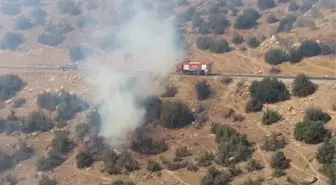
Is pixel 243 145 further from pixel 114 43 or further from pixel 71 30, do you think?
pixel 71 30

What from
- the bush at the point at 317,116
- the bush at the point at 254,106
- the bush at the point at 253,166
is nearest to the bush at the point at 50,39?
the bush at the point at 254,106

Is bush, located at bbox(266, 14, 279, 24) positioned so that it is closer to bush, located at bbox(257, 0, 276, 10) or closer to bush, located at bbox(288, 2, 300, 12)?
bush, located at bbox(288, 2, 300, 12)

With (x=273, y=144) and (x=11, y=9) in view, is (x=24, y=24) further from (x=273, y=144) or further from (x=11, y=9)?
(x=273, y=144)

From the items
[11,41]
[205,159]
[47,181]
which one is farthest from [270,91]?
[11,41]

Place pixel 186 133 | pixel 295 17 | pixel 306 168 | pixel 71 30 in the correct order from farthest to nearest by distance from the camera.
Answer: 1. pixel 71 30
2. pixel 295 17
3. pixel 186 133
4. pixel 306 168

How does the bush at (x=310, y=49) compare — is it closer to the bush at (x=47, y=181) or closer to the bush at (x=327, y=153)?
the bush at (x=327, y=153)

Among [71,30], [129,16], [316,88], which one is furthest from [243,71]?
[71,30]

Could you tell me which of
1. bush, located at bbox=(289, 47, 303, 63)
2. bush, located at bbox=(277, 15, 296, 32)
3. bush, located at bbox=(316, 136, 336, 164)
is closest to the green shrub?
bush, located at bbox=(316, 136, 336, 164)
